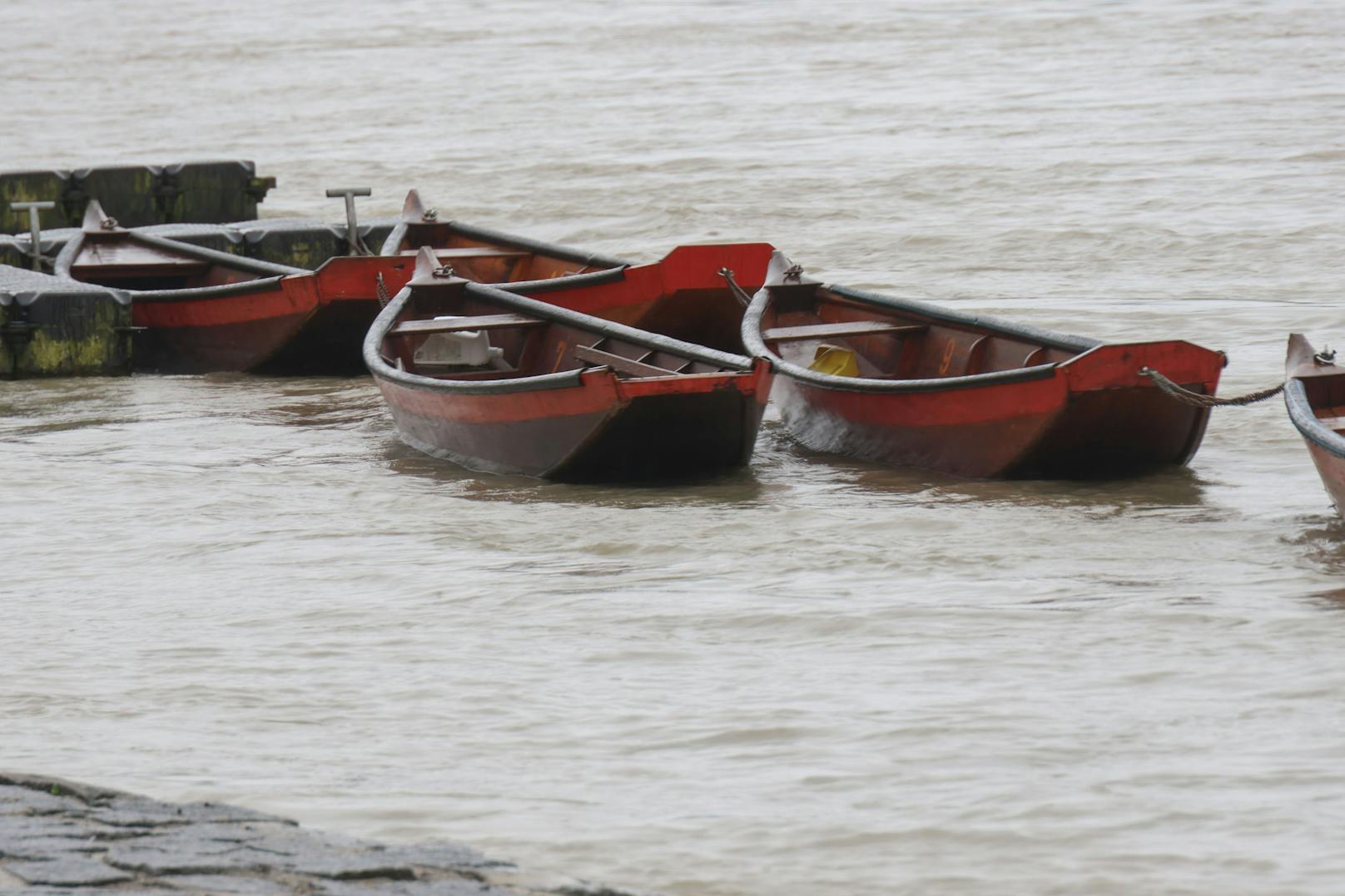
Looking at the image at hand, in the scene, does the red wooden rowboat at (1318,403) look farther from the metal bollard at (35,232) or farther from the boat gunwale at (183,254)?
the metal bollard at (35,232)

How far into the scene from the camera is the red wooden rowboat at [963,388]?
33.4 feet

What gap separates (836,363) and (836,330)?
0.30 metres

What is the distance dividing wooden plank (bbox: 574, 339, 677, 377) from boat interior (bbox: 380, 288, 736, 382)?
13 mm

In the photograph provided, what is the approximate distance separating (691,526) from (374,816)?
407cm

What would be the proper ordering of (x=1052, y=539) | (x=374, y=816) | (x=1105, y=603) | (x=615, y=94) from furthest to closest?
(x=615, y=94) → (x=1052, y=539) → (x=1105, y=603) → (x=374, y=816)

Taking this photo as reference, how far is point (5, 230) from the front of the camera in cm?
2041

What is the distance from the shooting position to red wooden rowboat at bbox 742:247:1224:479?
400 inches

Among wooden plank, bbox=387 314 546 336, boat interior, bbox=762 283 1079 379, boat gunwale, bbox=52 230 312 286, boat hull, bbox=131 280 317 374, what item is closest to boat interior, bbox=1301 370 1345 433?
boat interior, bbox=762 283 1079 379

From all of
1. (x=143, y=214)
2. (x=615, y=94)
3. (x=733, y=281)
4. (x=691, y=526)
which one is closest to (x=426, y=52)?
(x=615, y=94)

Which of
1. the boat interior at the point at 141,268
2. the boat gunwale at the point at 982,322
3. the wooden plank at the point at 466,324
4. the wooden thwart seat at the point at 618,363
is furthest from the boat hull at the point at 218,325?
the boat gunwale at the point at 982,322

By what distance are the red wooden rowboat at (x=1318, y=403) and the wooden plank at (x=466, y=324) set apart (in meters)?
4.73

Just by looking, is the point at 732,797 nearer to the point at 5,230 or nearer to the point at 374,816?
the point at 374,816

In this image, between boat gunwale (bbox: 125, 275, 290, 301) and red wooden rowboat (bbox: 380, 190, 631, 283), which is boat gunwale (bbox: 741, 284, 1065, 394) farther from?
boat gunwale (bbox: 125, 275, 290, 301)

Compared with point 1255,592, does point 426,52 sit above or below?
above
